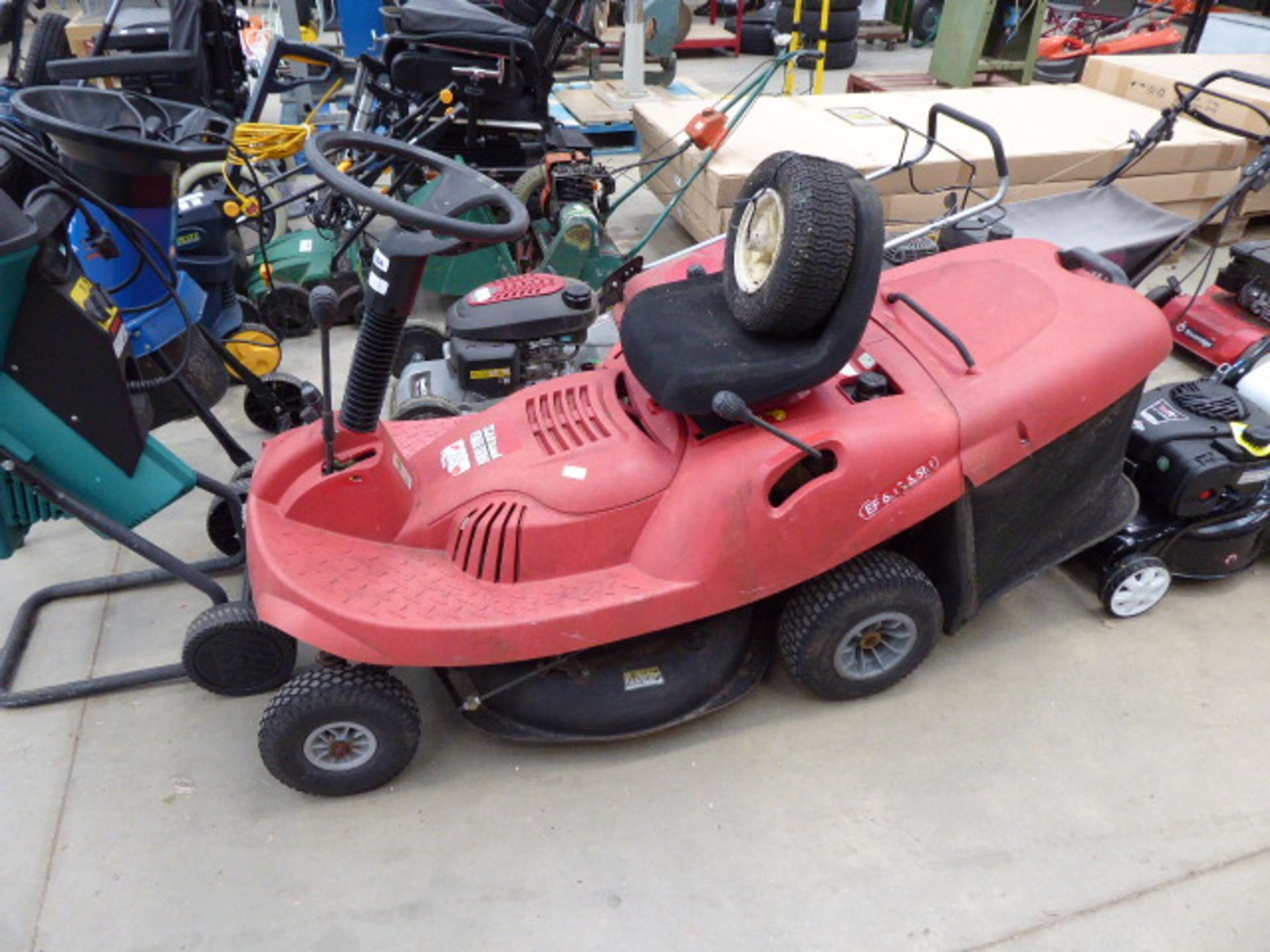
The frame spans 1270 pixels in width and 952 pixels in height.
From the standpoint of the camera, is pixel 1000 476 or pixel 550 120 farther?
pixel 550 120

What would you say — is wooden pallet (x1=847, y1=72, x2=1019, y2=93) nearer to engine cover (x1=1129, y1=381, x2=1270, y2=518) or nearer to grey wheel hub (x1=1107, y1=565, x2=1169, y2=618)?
engine cover (x1=1129, y1=381, x2=1270, y2=518)

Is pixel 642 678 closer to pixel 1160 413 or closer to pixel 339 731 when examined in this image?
pixel 339 731

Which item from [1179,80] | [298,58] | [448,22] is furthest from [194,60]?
[1179,80]

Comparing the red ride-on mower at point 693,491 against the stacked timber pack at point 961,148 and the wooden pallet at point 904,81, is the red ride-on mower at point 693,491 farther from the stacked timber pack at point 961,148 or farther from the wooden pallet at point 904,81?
the wooden pallet at point 904,81

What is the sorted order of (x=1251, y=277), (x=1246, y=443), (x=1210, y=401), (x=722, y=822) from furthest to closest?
1. (x=1251, y=277)
2. (x=1210, y=401)
3. (x=1246, y=443)
4. (x=722, y=822)

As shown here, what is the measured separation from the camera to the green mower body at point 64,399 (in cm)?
204

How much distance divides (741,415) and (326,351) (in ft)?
2.80

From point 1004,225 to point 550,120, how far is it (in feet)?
7.25

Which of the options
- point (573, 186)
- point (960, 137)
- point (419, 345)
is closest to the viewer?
point (419, 345)

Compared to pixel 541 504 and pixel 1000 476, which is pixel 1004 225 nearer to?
pixel 1000 476

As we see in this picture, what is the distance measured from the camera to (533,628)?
2043 mm

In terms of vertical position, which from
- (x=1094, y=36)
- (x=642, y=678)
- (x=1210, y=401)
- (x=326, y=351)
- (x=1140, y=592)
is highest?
(x=326, y=351)

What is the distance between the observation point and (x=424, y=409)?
3.20 meters

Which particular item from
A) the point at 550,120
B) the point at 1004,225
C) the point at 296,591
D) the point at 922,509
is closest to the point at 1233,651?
the point at 922,509
